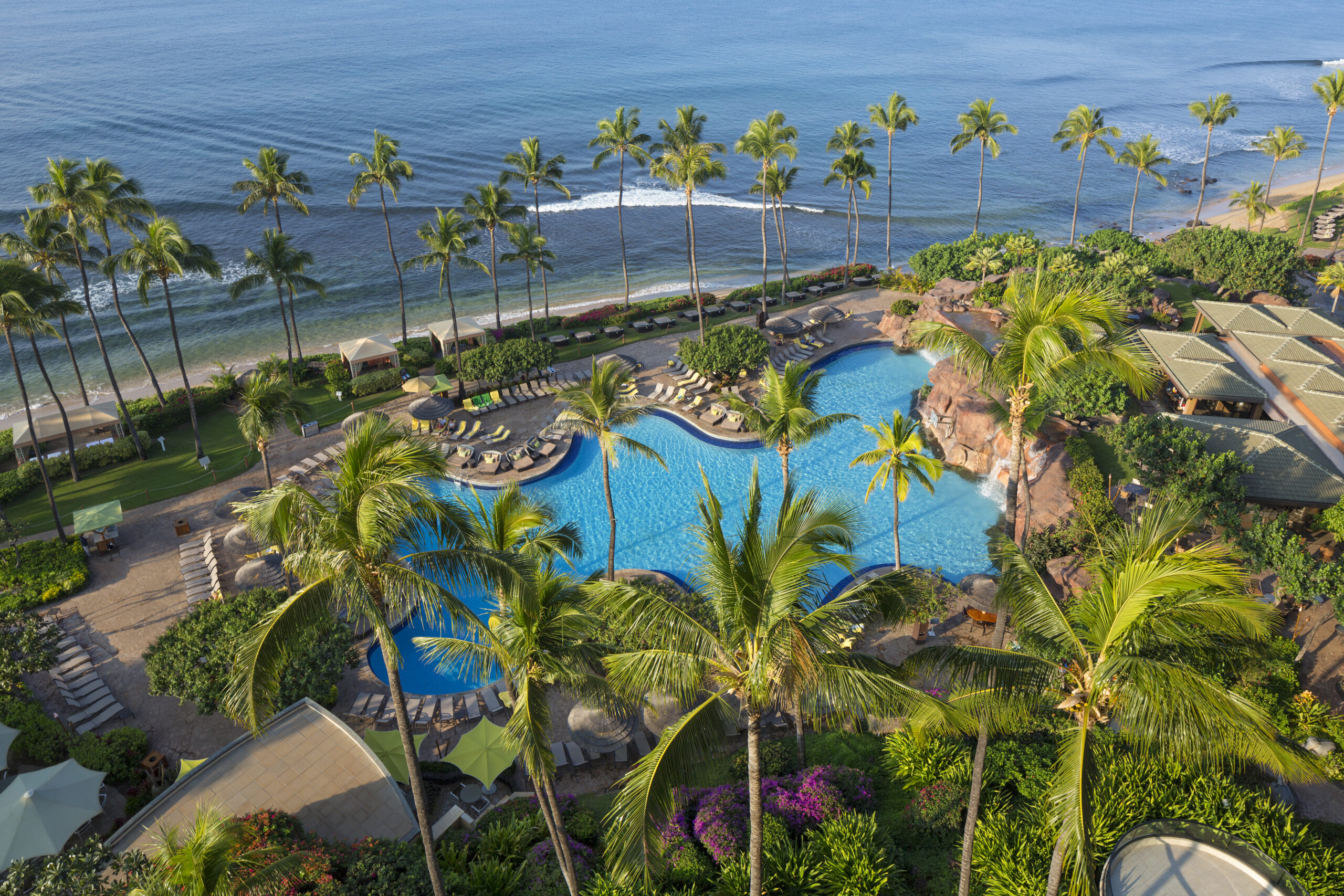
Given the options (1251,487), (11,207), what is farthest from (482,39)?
(1251,487)

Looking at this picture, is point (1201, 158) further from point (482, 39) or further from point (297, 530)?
point (482, 39)

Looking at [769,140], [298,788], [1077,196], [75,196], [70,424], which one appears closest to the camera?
[298,788]

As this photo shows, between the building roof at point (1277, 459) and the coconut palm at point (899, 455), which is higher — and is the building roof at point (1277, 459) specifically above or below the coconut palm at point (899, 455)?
below

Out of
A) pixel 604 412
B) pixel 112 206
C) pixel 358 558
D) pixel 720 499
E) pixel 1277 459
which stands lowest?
pixel 720 499

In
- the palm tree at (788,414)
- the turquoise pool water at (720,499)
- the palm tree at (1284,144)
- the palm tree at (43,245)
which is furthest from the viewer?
the palm tree at (1284,144)

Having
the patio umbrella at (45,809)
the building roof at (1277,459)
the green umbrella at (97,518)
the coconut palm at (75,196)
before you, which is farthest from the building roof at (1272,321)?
the coconut palm at (75,196)

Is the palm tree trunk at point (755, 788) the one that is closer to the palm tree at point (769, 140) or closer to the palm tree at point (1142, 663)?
the palm tree at point (1142, 663)

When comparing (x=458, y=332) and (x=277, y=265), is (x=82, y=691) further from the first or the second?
(x=458, y=332)

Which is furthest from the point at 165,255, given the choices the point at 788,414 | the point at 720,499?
the point at 788,414
